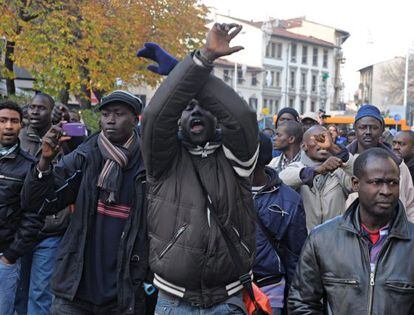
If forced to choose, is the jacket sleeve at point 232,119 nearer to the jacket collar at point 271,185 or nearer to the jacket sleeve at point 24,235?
the jacket collar at point 271,185

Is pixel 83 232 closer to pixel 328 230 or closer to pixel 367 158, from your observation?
pixel 328 230

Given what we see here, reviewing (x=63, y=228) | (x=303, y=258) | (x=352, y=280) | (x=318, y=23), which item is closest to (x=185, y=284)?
(x=303, y=258)

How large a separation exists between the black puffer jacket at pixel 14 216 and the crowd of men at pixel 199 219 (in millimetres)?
11

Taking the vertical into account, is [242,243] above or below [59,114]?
below

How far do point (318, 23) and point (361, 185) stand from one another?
86641 mm

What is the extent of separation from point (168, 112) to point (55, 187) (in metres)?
1.45

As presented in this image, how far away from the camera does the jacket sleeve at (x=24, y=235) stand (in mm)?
5133

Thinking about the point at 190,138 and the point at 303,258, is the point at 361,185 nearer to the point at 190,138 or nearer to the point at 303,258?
the point at 303,258

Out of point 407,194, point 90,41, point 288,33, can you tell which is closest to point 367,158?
point 407,194

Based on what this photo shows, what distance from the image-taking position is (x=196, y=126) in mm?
3578

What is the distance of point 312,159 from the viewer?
231 inches

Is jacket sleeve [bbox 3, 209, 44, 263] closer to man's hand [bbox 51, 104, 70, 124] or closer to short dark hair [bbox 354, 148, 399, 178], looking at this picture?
man's hand [bbox 51, 104, 70, 124]

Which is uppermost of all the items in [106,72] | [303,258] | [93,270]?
[106,72]

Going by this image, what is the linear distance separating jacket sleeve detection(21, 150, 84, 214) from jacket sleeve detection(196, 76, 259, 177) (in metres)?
1.44
